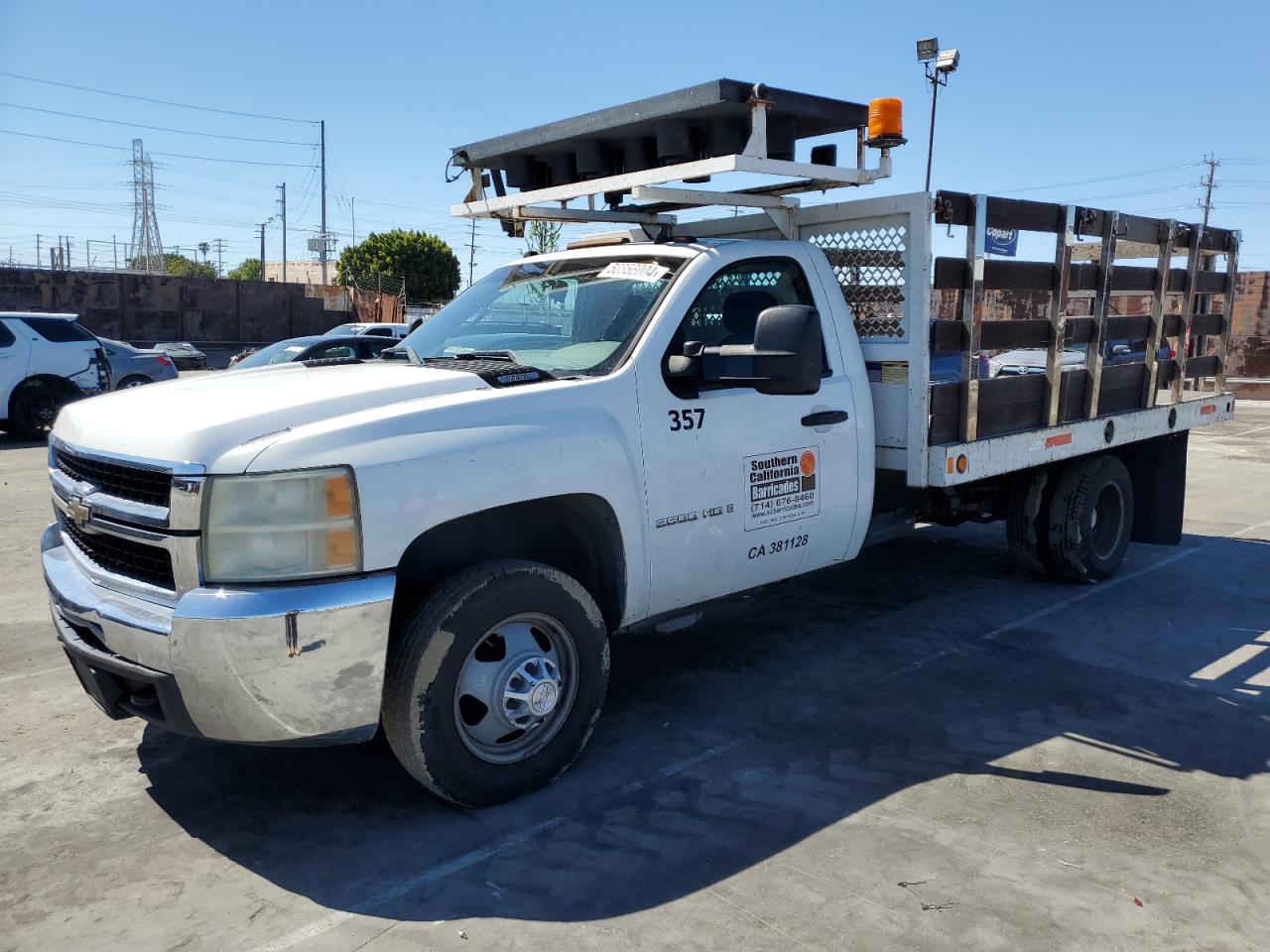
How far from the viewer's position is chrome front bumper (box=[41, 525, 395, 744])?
10.1 feet

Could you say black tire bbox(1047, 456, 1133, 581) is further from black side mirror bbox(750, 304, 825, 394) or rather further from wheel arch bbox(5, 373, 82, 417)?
wheel arch bbox(5, 373, 82, 417)

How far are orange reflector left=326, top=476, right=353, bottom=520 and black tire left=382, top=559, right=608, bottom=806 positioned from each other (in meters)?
0.47

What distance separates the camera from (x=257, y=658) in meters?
3.08

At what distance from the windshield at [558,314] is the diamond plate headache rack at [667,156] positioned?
1.31 ft

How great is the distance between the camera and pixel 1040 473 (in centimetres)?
650

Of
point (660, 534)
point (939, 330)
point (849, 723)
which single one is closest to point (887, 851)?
point (849, 723)

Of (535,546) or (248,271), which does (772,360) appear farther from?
(248,271)

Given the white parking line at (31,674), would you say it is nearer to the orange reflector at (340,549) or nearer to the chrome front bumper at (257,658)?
the chrome front bumper at (257,658)

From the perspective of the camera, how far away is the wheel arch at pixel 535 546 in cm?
367

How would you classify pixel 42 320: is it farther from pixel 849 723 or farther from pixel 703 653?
pixel 849 723

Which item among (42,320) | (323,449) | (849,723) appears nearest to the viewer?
(323,449)

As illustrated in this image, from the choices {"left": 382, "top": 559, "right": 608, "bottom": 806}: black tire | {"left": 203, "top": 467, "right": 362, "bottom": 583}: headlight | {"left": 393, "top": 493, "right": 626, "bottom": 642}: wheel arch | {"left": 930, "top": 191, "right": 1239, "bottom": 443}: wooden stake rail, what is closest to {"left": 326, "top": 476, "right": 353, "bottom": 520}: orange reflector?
{"left": 203, "top": 467, "right": 362, "bottom": 583}: headlight

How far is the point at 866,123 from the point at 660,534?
2.34 meters

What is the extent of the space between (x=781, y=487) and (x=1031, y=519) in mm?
2804
